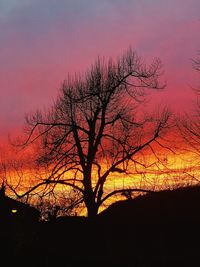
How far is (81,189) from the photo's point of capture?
25.0m

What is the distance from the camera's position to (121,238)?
20672 millimetres

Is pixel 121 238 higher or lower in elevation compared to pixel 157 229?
lower

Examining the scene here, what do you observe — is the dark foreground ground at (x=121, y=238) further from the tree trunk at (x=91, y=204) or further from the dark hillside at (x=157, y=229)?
the tree trunk at (x=91, y=204)

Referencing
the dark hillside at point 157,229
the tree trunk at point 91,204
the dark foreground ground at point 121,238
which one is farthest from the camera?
the tree trunk at point 91,204

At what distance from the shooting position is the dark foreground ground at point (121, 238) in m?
16.6

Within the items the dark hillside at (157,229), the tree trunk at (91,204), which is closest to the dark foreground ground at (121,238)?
the dark hillside at (157,229)

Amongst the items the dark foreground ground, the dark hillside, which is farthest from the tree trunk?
the dark hillside

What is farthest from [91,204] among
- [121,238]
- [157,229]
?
[157,229]

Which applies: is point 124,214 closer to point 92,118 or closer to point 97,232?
point 97,232

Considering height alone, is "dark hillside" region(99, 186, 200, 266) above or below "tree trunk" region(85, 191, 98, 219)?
below

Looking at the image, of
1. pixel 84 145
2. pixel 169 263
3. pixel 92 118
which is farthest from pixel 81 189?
pixel 169 263

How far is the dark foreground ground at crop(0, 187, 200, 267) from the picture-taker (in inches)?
655

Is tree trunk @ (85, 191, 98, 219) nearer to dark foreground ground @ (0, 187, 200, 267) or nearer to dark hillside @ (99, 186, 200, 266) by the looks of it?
dark foreground ground @ (0, 187, 200, 267)

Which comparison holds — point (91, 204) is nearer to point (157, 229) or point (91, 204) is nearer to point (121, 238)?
point (121, 238)
